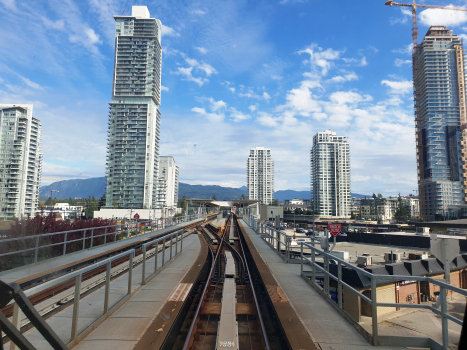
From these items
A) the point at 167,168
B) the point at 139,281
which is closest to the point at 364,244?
the point at 139,281

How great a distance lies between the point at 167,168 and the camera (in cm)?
19138

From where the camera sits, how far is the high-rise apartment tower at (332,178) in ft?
511

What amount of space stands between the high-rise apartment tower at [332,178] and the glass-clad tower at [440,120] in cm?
3517

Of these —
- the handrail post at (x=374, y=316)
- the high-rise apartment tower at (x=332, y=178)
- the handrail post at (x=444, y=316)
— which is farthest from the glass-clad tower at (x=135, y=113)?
the handrail post at (x=444, y=316)

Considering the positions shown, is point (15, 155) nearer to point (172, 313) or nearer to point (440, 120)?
point (172, 313)

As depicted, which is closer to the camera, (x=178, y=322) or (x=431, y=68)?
(x=178, y=322)

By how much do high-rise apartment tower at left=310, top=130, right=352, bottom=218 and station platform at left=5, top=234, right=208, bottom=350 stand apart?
157208 mm

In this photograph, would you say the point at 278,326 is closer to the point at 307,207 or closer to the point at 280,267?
the point at 280,267

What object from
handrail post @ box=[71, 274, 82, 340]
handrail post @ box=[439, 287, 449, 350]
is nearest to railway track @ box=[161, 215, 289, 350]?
handrail post @ box=[71, 274, 82, 340]

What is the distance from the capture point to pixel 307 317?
17.5ft

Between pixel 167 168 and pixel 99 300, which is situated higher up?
pixel 167 168

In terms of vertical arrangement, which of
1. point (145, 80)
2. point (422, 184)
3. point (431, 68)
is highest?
point (431, 68)

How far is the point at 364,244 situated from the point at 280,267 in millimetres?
29971

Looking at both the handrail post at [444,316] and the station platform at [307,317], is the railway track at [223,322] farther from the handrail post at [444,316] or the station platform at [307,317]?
the handrail post at [444,316]
